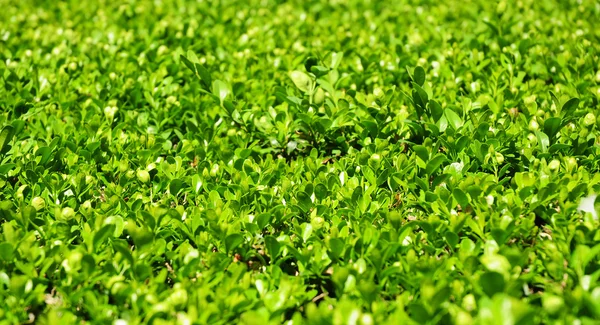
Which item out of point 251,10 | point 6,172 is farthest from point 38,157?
point 251,10

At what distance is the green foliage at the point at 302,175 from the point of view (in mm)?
2191

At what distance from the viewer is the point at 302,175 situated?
3066 millimetres

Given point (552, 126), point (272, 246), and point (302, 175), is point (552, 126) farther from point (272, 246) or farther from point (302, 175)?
point (272, 246)

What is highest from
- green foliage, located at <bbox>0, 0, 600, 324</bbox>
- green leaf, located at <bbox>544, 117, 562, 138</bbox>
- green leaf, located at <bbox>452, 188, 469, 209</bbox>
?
green leaf, located at <bbox>544, 117, 562, 138</bbox>

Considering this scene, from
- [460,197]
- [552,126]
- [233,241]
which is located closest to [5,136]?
[233,241]

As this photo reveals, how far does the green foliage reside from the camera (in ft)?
7.19

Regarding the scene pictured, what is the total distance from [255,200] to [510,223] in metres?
1.05

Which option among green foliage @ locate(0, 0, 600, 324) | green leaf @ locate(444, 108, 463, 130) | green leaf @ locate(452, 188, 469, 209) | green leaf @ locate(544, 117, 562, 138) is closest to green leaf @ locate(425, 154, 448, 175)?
green foliage @ locate(0, 0, 600, 324)

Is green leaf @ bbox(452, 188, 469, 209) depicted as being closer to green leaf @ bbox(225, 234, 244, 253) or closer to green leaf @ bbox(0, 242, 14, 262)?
green leaf @ bbox(225, 234, 244, 253)

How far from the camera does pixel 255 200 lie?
2.74 m

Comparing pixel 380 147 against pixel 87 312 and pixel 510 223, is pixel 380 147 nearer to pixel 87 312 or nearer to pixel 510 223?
pixel 510 223

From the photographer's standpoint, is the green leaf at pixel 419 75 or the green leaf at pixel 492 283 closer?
the green leaf at pixel 492 283

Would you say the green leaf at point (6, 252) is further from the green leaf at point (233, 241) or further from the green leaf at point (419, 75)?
the green leaf at point (419, 75)

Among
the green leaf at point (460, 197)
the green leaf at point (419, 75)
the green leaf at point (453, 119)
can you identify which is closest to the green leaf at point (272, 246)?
the green leaf at point (460, 197)
